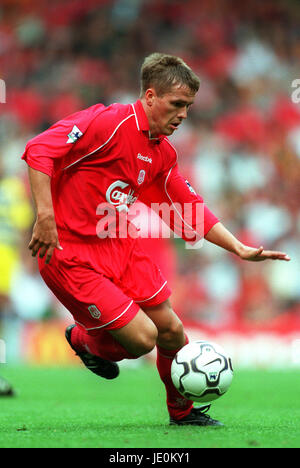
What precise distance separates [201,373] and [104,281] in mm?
771

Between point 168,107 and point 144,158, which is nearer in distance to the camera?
point 168,107

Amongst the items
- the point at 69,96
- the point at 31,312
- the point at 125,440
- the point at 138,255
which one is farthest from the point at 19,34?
the point at 125,440

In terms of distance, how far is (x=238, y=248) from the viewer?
4816 millimetres

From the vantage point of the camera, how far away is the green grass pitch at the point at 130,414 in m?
4.00

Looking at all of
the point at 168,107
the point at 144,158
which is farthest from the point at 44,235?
the point at 168,107

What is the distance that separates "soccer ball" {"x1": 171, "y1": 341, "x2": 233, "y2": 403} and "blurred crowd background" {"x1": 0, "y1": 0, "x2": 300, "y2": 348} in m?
7.86

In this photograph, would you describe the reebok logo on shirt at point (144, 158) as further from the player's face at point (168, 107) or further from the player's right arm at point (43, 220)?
the player's right arm at point (43, 220)

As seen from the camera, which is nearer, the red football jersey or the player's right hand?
the player's right hand

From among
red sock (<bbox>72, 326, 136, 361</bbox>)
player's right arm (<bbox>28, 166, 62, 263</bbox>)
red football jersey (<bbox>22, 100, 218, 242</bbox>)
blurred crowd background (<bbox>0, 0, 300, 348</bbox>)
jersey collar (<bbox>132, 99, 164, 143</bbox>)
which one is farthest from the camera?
blurred crowd background (<bbox>0, 0, 300, 348</bbox>)

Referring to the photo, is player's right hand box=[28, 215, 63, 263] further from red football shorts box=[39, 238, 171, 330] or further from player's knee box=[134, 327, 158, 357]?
player's knee box=[134, 327, 158, 357]

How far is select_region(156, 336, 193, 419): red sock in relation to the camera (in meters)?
4.91

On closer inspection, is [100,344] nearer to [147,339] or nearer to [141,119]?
[147,339]

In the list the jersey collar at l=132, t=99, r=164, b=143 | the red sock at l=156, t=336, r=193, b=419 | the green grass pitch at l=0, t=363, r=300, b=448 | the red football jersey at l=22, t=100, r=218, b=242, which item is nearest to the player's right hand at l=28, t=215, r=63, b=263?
the red football jersey at l=22, t=100, r=218, b=242
